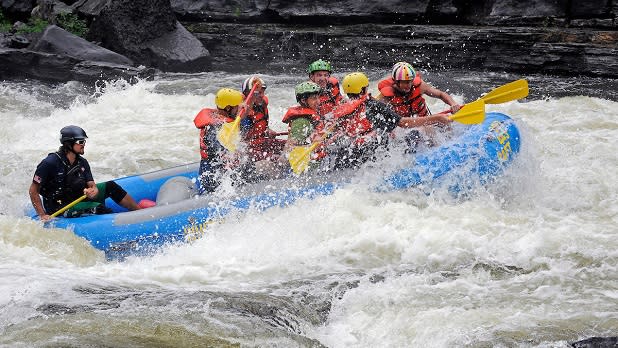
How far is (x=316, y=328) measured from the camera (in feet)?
16.5

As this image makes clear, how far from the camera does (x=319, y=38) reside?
53.8ft

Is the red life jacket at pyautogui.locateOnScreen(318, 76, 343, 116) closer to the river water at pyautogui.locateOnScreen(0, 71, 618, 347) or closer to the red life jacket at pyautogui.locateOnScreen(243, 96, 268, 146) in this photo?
the red life jacket at pyautogui.locateOnScreen(243, 96, 268, 146)

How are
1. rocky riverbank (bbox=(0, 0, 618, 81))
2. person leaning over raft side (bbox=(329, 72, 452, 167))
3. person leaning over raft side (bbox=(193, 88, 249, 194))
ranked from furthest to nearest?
rocky riverbank (bbox=(0, 0, 618, 81)), person leaning over raft side (bbox=(329, 72, 452, 167)), person leaning over raft side (bbox=(193, 88, 249, 194))

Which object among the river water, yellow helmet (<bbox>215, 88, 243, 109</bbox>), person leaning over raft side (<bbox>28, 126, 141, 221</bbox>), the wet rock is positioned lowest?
the river water

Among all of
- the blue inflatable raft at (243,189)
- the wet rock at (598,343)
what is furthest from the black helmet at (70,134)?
the wet rock at (598,343)

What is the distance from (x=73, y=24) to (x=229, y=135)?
1122cm

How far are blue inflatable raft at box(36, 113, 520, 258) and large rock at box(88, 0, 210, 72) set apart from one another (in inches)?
325

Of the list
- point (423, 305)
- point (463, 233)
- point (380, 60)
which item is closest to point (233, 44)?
point (380, 60)

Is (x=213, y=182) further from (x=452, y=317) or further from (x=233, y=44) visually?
(x=233, y=44)

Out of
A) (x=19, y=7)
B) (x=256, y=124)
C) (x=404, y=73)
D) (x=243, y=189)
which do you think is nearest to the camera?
(x=243, y=189)

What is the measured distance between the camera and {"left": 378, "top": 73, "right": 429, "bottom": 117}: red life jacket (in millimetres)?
7938

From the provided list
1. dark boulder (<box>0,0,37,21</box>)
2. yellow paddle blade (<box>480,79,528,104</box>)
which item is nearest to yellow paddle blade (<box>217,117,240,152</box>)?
yellow paddle blade (<box>480,79,528,104</box>)

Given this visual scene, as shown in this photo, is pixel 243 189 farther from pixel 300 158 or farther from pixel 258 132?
pixel 258 132

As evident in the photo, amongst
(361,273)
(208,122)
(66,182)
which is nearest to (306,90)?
(208,122)
